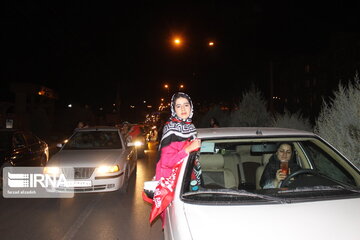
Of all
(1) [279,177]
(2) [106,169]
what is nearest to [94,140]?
(2) [106,169]

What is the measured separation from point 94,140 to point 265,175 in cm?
574

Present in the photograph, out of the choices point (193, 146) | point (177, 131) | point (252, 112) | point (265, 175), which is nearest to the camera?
point (193, 146)

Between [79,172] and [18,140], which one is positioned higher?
[18,140]

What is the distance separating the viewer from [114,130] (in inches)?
348

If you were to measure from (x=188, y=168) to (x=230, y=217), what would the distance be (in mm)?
726

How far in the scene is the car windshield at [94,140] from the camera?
27.0ft

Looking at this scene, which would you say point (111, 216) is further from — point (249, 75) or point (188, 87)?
point (188, 87)

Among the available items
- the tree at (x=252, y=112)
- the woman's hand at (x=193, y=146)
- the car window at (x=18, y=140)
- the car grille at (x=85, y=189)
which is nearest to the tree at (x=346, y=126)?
the woman's hand at (x=193, y=146)

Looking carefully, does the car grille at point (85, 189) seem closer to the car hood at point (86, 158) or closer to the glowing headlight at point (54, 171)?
the glowing headlight at point (54, 171)

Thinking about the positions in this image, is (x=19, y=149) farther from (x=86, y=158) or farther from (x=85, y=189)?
(x=85, y=189)

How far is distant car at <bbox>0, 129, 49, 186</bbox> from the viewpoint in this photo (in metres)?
7.88

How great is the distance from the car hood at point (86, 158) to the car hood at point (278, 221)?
4.73m

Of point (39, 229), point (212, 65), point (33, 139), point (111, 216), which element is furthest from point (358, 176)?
point (212, 65)

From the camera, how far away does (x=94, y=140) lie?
28.0 ft
